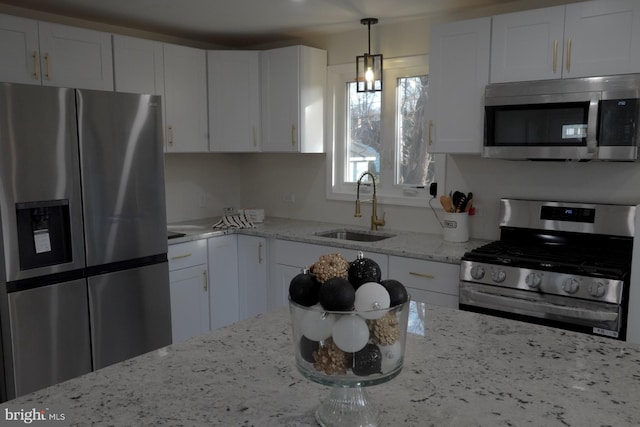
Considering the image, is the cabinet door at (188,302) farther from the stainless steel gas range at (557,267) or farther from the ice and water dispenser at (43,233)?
the stainless steel gas range at (557,267)

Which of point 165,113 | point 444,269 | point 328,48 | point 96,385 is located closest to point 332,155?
point 328,48

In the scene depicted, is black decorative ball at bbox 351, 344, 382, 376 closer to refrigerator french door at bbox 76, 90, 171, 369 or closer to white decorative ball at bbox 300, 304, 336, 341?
white decorative ball at bbox 300, 304, 336, 341

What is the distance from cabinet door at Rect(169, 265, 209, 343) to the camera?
137 inches

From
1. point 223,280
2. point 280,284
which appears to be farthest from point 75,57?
point 280,284

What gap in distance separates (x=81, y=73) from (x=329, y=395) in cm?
281

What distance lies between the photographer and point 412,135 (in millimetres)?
3727

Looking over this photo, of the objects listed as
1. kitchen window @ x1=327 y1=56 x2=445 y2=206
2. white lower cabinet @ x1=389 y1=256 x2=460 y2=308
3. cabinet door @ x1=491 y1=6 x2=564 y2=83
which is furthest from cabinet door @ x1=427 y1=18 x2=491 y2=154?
white lower cabinet @ x1=389 y1=256 x2=460 y2=308

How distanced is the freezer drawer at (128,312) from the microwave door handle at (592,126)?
7.97ft

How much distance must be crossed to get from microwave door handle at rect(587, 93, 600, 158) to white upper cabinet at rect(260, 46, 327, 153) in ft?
6.38

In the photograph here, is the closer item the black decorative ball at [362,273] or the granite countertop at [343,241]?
the black decorative ball at [362,273]

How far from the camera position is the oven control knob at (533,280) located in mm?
2516

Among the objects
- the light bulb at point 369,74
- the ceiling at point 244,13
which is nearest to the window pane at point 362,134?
the light bulb at point 369,74

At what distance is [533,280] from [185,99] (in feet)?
8.69

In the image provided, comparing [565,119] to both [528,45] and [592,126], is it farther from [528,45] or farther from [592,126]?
[528,45]
